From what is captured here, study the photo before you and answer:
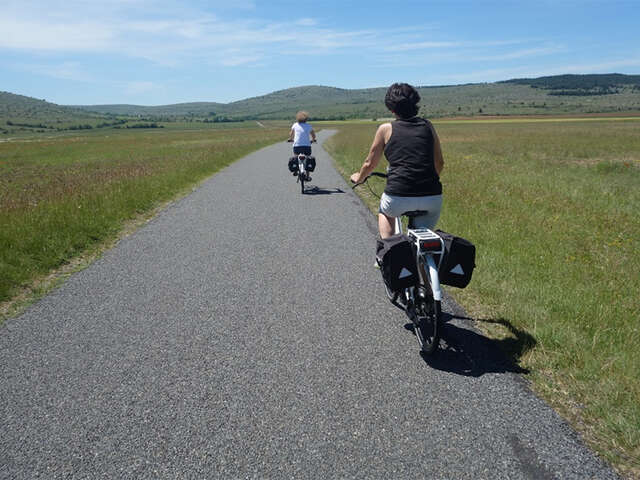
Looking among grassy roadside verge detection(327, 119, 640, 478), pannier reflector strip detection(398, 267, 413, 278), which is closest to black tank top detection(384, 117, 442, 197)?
pannier reflector strip detection(398, 267, 413, 278)

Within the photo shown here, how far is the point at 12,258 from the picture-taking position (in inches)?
231

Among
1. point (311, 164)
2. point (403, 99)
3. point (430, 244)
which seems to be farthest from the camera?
point (311, 164)

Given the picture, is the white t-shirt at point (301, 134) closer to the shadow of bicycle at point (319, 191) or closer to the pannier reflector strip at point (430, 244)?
the shadow of bicycle at point (319, 191)

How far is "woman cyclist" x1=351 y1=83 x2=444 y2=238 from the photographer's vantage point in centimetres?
384

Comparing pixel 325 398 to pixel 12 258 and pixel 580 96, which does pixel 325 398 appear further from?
pixel 580 96

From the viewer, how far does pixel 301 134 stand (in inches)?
468

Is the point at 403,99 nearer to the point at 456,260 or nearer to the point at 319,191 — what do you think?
the point at 456,260

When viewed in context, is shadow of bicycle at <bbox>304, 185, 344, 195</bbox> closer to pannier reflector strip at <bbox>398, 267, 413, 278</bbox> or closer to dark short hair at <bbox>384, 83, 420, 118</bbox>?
dark short hair at <bbox>384, 83, 420, 118</bbox>

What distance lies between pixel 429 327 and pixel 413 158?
158 cm

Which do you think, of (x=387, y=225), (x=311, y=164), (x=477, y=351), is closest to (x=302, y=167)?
(x=311, y=164)

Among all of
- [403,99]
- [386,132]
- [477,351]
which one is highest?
[403,99]

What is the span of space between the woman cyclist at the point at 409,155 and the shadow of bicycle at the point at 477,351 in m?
1.13

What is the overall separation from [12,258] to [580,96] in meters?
232

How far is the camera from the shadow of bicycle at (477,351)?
3.44 metres
